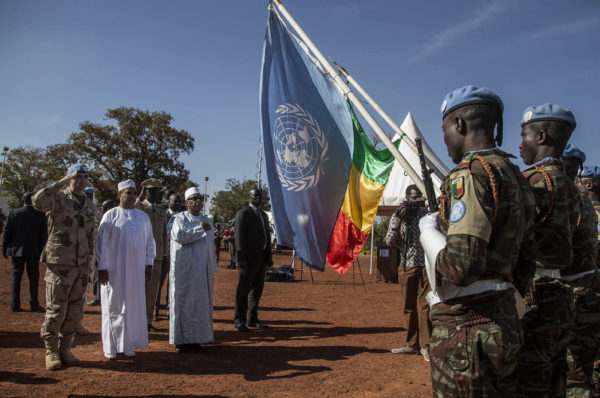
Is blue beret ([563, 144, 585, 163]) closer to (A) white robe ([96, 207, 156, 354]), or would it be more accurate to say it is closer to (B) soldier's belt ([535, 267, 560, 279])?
(B) soldier's belt ([535, 267, 560, 279])

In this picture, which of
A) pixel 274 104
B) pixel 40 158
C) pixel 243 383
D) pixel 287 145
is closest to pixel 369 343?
pixel 243 383

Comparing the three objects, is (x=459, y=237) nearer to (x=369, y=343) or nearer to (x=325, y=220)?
(x=325, y=220)

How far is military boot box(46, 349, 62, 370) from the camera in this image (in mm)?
4863

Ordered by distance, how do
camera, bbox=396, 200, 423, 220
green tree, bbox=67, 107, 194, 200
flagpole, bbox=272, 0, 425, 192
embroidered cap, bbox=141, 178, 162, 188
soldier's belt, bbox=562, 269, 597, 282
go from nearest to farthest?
soldier's belt, bbox=562, 269, 597, 282 → flagpole, bbox=272, 0, 425, 192 → camera, bbox=396, 200, 423, 220 → embroidered cap, bbox=141, 178, 162, 188 → green tree, bbox=67, 107, 194, 200

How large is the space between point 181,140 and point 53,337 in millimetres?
39292

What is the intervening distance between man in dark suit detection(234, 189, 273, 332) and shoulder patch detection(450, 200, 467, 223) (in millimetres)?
5732

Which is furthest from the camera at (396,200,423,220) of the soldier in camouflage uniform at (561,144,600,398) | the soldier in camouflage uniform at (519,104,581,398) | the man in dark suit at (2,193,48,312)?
the man in dark suit at (2,193,48,312)

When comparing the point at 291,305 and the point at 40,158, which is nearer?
the point at 291,305

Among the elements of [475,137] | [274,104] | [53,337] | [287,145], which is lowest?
[53,337]

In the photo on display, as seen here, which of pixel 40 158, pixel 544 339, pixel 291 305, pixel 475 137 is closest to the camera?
pixel 475 137

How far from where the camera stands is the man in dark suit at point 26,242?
858 centimetres

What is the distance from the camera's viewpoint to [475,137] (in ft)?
7.34

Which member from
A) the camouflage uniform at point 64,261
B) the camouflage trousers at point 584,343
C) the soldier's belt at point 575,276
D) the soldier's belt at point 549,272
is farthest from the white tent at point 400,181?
the soldier's belt at point 549,272

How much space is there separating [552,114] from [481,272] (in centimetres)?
161
